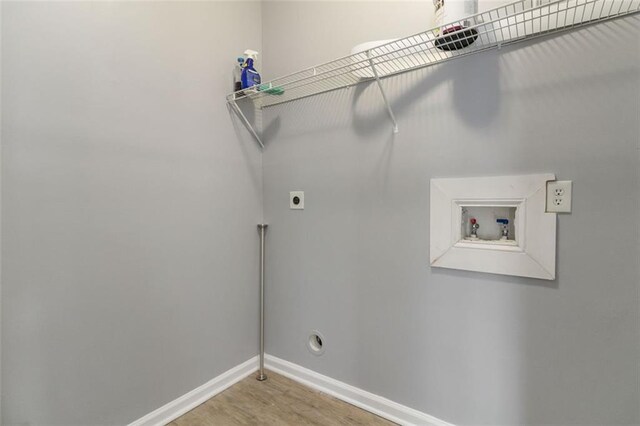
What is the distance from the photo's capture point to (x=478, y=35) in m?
1.00

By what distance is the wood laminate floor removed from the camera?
4.38 ft

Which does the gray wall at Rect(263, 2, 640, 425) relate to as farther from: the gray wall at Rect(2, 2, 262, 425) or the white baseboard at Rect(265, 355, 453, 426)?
the gray wall at Rect(2, 2, 262, 425)

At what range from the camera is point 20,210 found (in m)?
0.95

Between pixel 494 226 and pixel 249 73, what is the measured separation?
1.30 m

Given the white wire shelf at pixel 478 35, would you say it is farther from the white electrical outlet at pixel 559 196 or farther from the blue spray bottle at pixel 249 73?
the white electrical outlet at pixel 559 196

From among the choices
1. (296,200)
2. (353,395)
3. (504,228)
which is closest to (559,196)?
(504,228)

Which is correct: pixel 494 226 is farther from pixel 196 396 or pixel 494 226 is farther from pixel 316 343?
pixel 196 396

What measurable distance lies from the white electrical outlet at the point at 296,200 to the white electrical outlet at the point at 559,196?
1.03m

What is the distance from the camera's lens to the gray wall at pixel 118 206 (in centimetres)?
96

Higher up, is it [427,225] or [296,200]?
[296,200]

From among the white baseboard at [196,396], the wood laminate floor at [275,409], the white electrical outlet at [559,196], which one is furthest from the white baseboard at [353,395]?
the white electrical outlet at [559,196]

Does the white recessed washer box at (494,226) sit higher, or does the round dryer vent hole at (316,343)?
the white recessed washer box at (494,226)

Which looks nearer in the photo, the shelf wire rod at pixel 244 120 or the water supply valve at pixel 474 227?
the water supply valve at pixel 474 227

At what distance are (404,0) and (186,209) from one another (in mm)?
1295
